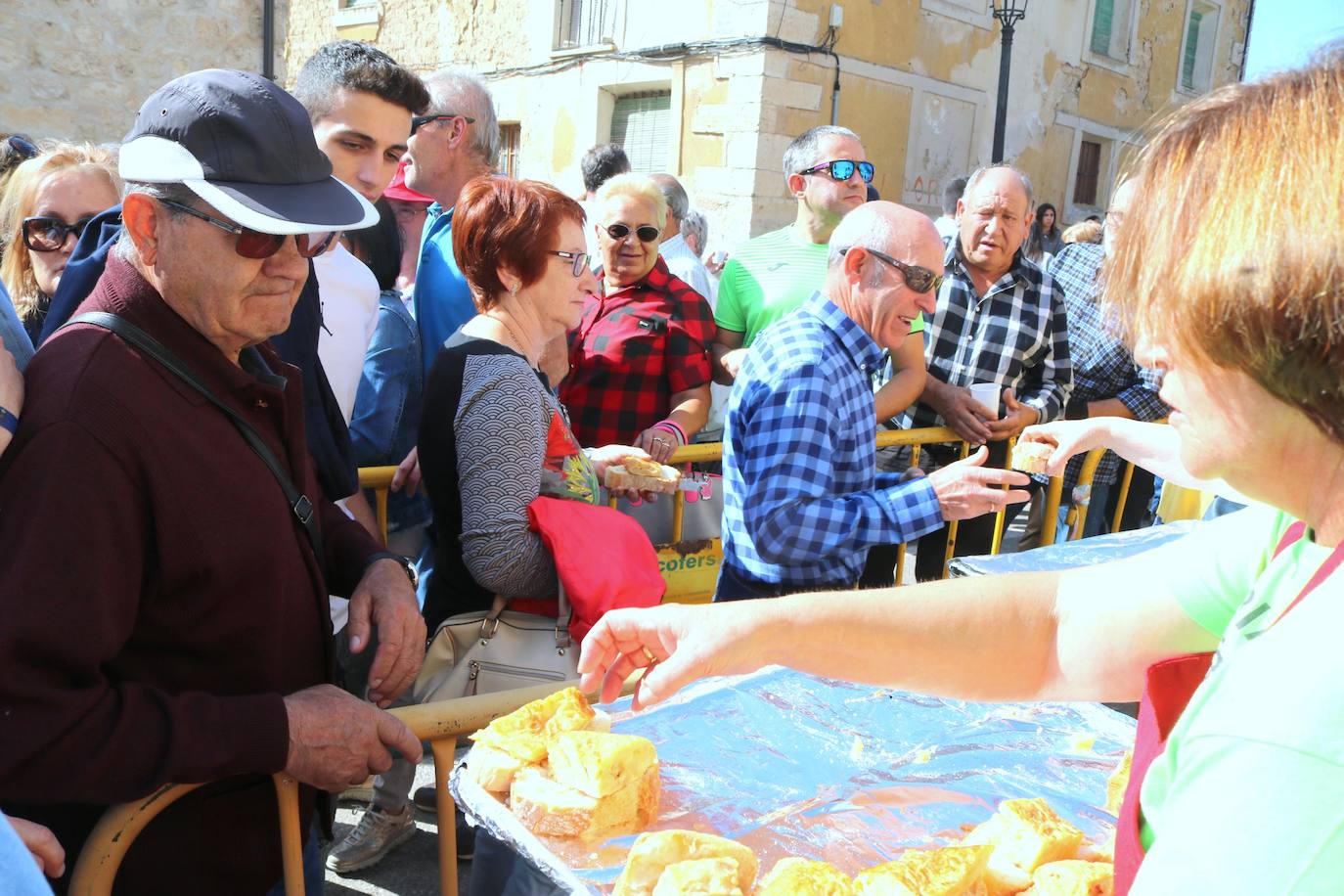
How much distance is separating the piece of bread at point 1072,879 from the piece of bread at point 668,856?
0.39 meters

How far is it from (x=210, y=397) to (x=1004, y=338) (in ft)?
12.5

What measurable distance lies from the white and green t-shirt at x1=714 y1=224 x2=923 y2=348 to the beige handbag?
2.51 metres

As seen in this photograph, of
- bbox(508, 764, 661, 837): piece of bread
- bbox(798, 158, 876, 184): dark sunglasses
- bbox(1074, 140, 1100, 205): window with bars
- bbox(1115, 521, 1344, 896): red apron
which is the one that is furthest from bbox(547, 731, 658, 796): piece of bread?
bbox(1074, 140, 1100, 205): window with bars

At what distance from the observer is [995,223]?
4.79 meters

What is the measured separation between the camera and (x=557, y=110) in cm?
1805

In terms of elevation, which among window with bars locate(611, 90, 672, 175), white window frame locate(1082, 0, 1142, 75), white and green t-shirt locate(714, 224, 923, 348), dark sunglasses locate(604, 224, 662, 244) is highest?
white window frame locate(1082, 0, 1142, 75)

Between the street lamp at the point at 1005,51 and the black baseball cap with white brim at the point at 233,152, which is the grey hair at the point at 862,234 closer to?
the black baseball cap with white brim at the point at 233,152

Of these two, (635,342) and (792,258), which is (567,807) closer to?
(635,342)

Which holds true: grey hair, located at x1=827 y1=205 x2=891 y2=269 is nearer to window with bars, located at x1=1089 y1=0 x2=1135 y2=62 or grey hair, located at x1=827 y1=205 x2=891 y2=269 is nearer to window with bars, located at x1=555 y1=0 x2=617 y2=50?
window with bars, located at x1=555 y1=0 x2=617 y2=50

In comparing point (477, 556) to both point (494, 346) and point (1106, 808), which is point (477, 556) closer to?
point (494, 346)

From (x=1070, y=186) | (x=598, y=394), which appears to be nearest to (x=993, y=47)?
(x=1070, y=186)

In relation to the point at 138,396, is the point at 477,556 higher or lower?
lower

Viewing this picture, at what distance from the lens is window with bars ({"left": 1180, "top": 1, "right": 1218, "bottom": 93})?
23.0m

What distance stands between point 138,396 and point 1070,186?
2159 cm
